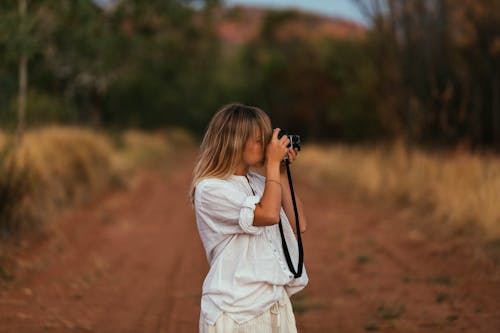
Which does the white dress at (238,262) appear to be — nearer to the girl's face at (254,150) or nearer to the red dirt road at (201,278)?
the girl's face at (254,150)

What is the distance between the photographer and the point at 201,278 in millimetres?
8125

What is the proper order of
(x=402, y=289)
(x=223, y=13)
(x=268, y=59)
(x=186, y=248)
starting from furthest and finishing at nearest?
(x=268, y=59) < (x=223, y=13) < (x=186, y=248) < (x=402, y=289)

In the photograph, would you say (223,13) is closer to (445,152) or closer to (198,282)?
(445,152)

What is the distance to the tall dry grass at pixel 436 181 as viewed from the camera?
984cm

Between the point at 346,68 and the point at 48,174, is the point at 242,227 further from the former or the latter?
the point at 346,68

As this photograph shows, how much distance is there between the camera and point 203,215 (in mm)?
3707

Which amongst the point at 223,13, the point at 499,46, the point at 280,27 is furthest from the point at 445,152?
the point at 280,27

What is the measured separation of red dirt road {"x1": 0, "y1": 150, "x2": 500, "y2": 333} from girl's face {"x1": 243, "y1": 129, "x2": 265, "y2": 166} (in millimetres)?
2563

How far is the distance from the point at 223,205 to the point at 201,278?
4.63 m

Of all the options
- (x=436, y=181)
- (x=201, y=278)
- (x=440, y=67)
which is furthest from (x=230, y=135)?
(x=440, y=67)

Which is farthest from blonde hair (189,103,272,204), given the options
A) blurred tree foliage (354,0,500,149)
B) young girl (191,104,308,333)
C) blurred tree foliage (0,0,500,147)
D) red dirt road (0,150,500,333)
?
blurred tree foliage (354,0,500,149)

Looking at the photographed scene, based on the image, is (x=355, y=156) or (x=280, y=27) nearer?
(x=355, y=156)

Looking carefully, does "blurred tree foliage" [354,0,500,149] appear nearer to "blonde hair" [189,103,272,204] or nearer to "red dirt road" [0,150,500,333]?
"red dirt road" [0,150,500,333]

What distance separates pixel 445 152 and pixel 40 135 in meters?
7.21
